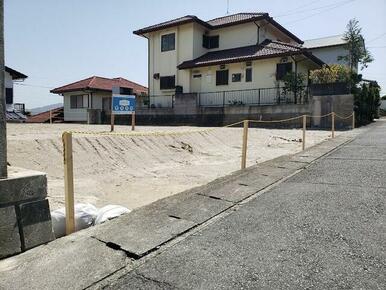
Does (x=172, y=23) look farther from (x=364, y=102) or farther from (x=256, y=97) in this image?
(x=364, y=102)

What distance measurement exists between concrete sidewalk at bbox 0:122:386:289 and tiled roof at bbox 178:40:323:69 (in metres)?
16.9

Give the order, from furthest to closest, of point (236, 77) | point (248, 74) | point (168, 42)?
point (168, 42) < point (236, 77) < point (248, 74)

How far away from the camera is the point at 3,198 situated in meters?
2.88

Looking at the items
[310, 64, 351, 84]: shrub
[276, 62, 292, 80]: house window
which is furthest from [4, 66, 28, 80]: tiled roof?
[310, 64, 351, 84]: shrub

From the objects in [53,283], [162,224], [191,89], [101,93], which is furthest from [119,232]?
[101,93]

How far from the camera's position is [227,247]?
2928 millimetres

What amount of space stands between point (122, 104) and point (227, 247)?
1105 cm

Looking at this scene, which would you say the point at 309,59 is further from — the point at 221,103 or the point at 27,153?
the point at 27,153

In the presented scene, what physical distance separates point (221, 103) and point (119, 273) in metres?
20.9

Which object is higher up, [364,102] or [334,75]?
[334,75]

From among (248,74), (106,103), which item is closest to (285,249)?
(248,74)

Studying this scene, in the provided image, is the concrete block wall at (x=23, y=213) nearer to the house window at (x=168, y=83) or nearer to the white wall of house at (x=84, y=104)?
the house window at (x=168, y=83)

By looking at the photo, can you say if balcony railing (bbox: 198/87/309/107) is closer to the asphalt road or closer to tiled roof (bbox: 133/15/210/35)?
tiled roof (bbox: 133/15/210/35)

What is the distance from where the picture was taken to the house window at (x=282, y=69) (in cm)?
2045
